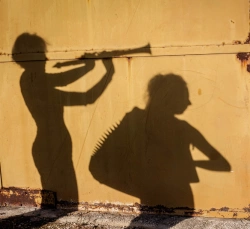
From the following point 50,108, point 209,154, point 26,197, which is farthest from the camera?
point 26,197

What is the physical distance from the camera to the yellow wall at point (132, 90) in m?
3.36

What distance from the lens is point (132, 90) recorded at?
11.8 feet

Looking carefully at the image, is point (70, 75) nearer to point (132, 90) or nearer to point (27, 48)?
point (27, 48)

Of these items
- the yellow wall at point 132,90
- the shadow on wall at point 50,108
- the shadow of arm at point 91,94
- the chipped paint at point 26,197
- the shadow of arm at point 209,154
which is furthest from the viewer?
the chipped paint at point 26,197

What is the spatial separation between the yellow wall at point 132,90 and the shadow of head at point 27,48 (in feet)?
0.11

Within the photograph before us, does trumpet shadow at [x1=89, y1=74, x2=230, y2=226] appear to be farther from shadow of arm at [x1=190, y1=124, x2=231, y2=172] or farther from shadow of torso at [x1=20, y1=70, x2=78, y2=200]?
shadow of torso at [x1=20, y1=70, x2=78, y2=200]

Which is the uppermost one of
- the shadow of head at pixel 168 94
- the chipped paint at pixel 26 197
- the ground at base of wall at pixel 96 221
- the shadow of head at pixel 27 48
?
the shadow of head at pixel 27 48

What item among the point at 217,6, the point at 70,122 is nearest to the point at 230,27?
the point at 217,6

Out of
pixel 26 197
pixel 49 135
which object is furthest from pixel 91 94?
pixel 26 197

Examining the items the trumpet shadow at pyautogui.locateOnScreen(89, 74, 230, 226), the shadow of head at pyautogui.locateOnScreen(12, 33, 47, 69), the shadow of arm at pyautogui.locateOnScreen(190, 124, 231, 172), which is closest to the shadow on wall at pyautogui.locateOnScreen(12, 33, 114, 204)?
the shadow of head at pyautogui.locateOnScreen(12, 33, 47, 69)

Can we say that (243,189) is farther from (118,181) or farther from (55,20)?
(55,20)

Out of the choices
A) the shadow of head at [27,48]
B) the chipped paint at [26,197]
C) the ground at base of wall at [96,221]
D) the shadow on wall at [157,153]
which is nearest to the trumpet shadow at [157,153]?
the shadow on wall at [157,153]

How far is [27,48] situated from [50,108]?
759 millimetres

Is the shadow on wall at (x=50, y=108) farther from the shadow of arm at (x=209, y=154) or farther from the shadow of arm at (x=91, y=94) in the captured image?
the shadow of arm at (x=209, y=154)
